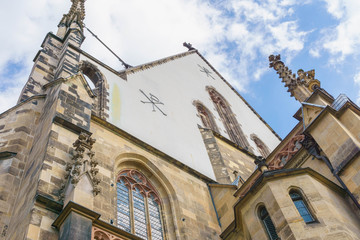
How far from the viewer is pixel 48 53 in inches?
500

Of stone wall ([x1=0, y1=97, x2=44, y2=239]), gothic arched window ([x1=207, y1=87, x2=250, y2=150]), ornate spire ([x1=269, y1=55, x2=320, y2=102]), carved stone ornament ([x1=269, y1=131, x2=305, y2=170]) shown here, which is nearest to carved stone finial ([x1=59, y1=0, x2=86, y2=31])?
stone wall ([x1=0, y1=97, x2=44, y2=239])

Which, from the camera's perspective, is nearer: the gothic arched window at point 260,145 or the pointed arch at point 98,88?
the pointed arch at point 98,88

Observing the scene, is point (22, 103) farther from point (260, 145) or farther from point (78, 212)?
point (260, 145)

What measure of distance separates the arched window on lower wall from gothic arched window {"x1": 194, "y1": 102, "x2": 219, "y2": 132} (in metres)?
9.23

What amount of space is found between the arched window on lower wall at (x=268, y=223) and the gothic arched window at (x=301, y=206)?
600 mm

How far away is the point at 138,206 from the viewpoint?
31.4 feet

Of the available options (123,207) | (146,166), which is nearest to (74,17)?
(146,166)

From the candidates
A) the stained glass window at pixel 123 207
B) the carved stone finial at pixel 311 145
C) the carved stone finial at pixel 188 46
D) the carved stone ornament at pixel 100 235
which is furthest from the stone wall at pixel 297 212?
the carved stone finial at pixel 188 46

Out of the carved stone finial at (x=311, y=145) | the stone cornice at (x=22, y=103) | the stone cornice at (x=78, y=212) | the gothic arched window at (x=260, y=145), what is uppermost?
the gothic arched window at (x=260, y=145)

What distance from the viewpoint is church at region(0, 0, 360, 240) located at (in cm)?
676

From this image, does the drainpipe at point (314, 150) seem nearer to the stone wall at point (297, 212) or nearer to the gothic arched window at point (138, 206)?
the stone wall at point (297, 212)

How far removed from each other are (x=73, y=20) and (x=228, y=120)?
8.66 meters

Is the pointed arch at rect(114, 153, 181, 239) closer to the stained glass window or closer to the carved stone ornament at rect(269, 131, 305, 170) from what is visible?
the stained glass window

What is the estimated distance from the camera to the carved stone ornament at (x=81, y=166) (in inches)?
262
